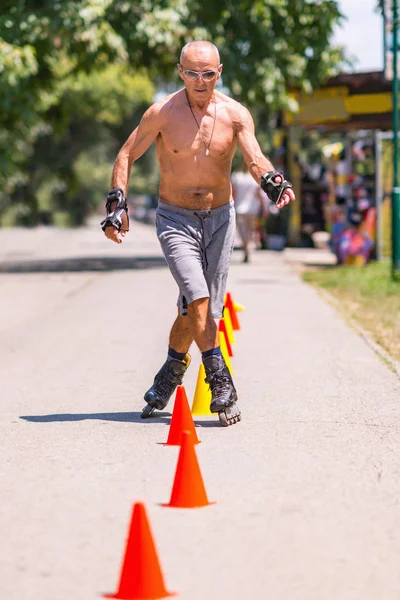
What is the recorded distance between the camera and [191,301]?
7277 mm

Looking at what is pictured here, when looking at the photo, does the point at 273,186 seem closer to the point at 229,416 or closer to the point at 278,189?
the point at 278,189

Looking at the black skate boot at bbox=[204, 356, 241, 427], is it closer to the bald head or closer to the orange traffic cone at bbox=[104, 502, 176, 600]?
the bald head

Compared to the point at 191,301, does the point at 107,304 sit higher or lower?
lower

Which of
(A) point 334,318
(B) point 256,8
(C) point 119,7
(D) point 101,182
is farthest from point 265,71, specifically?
(D) point 101,182

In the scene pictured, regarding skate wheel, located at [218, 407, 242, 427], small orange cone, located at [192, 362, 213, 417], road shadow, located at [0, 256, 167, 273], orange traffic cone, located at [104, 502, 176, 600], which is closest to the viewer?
orange traffic cone, located at [104, 502, 176, 600]

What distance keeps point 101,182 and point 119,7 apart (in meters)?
58.6

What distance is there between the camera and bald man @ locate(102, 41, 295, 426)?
7.23 metres

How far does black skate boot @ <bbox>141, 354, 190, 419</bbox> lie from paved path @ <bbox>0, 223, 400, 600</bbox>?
0.51ft

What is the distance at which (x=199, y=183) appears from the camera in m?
7.39

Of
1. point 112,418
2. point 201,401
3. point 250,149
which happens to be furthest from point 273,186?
point 112,418

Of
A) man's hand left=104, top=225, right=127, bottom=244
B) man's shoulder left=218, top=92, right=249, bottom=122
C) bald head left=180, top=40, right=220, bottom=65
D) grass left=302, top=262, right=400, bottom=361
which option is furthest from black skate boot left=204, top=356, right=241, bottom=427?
grass left=302, top=262, right=400, bottom=361

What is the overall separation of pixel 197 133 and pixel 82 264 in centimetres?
1877

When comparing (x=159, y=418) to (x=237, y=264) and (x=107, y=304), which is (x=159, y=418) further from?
(x=237, y=264)

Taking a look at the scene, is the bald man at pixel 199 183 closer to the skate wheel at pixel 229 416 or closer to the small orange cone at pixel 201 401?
the skate wheel at pixel 229 416
